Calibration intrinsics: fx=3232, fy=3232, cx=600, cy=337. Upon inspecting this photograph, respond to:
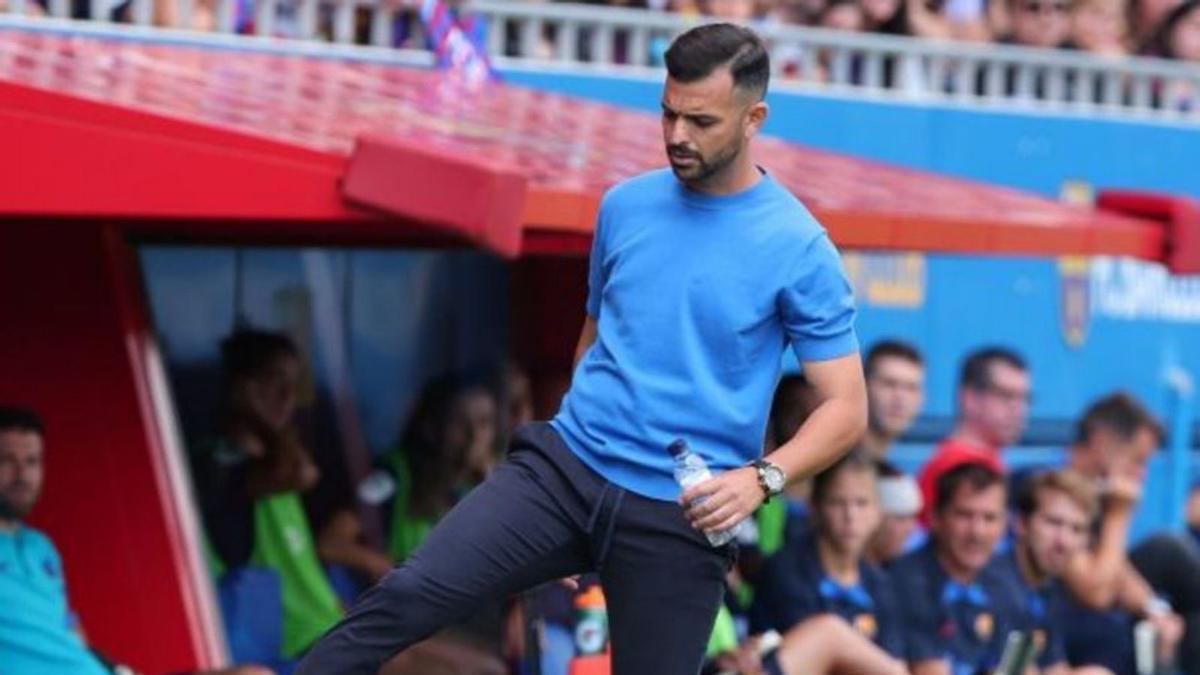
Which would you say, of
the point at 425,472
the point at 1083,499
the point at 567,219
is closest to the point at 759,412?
the point at 567,219

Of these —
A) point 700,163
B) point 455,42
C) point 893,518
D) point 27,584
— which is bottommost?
point 893,518

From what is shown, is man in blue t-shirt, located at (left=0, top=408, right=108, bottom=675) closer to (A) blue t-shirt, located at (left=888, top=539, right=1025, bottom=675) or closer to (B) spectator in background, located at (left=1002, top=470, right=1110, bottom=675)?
(A) blue t-shirt, located at (left=888, top=539, right=1025, bottom=675)

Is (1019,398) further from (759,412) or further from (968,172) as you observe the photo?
(759,412)

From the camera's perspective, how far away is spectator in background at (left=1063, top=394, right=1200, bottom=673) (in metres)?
11.5

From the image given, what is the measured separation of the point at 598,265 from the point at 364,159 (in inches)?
79.6

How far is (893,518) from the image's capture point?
10.8 meters

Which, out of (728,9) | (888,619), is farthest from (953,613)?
(728,9)

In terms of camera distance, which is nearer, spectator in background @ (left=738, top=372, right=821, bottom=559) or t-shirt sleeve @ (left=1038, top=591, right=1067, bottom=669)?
spectator in background @ (left=738, top=372, right=821, bottom=559)

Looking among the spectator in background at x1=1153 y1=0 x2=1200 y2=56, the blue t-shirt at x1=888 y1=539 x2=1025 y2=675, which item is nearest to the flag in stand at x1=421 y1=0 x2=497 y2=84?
the blue t-shirt at x1=888 y1=539 x2=1025 y2=675

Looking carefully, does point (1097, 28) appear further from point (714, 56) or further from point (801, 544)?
point (714, 56)

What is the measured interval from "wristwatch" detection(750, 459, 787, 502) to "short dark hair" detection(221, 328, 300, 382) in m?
4.49

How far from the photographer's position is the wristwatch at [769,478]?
5.93 metres

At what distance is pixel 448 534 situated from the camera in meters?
6.09

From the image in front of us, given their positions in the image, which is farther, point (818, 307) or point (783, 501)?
point (783, 501)
